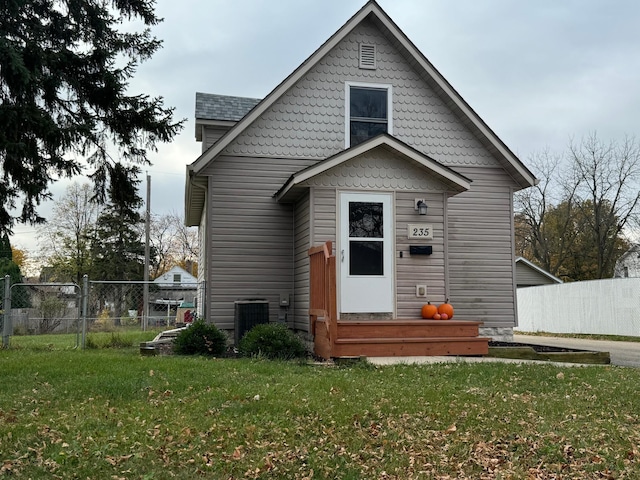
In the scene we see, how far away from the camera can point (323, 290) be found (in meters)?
9.83

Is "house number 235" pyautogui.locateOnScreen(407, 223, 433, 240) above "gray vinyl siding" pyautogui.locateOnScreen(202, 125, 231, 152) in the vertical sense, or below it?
below

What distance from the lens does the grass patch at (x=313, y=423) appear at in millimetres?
4551

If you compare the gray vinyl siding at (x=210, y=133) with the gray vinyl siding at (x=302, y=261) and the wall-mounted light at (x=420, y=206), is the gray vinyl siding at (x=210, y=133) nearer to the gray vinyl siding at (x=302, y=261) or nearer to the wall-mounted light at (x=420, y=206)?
the gray vinyl siding at (x=302, y=261)

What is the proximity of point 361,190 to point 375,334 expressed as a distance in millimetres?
2699

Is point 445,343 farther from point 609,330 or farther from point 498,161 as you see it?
point 609,330

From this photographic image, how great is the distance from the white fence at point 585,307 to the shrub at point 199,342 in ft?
40.6

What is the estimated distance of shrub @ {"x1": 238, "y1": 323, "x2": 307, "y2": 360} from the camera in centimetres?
963

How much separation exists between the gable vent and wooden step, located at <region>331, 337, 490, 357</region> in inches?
245

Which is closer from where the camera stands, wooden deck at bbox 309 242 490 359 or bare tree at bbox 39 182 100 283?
wooden deck at bbox 309 242 490 359

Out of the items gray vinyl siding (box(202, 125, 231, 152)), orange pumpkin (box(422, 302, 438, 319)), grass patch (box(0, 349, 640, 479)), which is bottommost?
grass patch (box(0, 349, 640, 479))

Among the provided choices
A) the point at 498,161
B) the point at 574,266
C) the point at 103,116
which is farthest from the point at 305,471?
the point at 574,266

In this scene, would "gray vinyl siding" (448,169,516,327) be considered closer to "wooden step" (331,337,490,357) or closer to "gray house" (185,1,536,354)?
"gray house" (185,1,536,354)

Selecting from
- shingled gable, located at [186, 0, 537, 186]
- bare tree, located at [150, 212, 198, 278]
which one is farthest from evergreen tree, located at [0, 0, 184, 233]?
bare tree, located at [150, 212, 198, 278]

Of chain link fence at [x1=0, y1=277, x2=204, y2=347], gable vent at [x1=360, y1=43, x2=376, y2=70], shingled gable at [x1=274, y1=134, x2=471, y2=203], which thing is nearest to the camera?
shingled gable at [x1=274, y1=134, x2=471, y2=203]
